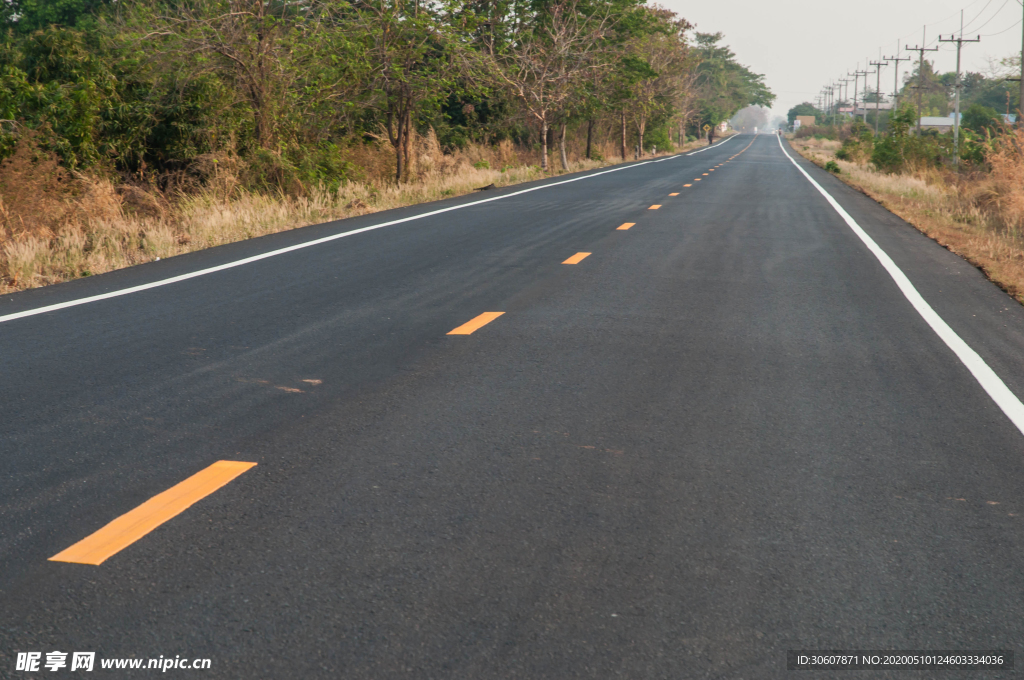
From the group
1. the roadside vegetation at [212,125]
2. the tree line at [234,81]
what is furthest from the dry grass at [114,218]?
the tree line at [234,81]

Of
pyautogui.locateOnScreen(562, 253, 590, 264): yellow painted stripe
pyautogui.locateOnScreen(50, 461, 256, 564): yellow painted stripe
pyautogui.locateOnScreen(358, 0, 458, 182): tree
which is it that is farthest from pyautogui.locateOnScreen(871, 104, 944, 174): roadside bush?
pyautogui.locateOnScreen(50, 461, 256, 564): yellow painted stripe

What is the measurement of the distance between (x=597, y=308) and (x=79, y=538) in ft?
17.6

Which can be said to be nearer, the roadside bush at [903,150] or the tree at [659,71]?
the roadside bush at [903,150]

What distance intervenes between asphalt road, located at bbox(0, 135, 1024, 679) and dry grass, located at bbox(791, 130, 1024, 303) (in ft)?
10.6

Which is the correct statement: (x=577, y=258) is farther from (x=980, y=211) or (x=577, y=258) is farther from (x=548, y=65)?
(x=548, y=65)

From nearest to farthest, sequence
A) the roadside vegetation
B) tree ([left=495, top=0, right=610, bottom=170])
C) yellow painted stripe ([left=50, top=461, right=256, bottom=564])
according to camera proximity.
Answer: yellow painted stripe ([left=50, top=461, right=256, bottom=564]), the roadside vegetation, tree ([left=495, top=0, right=610, bottom=170])

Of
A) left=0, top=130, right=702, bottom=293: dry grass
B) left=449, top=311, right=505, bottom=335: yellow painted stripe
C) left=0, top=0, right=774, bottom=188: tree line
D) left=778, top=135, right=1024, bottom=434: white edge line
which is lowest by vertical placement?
left=778, top=135, right=1024, bottom=434: white edge line

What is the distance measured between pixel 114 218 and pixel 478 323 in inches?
343

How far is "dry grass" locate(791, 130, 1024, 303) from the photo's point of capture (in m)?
12.1

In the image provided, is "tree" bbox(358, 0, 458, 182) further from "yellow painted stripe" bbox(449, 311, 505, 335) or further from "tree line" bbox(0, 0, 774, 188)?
"yellow painted stripe" bbox(449, 311, 505, 335)

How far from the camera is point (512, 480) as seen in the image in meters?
4.21

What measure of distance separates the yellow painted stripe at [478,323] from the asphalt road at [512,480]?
125 mm

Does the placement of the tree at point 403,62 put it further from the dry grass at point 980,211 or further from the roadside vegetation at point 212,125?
the dry grass at point 980,211

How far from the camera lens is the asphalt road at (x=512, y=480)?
9.66 feet
